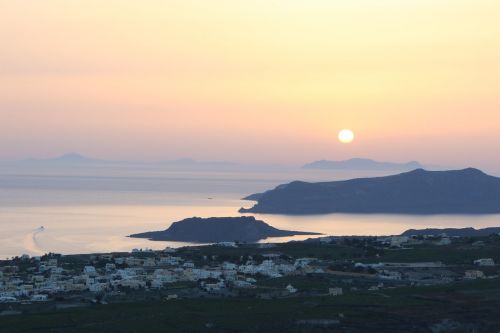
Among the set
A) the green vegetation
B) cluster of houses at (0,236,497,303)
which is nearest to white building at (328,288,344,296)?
cluster of houses at (0,236,497,303)

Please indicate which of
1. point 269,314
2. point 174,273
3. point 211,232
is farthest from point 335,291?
point 211,232

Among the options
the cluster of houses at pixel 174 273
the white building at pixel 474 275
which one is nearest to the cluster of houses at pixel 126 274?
the cluster of houses at pixel 174 273

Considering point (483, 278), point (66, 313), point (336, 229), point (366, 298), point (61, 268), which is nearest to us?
point (66, 313)

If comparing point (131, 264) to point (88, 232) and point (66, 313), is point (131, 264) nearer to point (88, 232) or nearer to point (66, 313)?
point (66, 313)

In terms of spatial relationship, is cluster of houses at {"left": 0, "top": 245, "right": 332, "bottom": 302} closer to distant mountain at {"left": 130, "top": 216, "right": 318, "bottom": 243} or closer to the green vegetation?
the green vegetation

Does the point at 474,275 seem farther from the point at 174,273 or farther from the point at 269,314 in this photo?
the point at 269,314

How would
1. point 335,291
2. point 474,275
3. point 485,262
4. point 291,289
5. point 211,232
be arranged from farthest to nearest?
point 211,232
point 485,262
point 474,275
point 291,289
point 335,291

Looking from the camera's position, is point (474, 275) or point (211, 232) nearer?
point (474, 275)

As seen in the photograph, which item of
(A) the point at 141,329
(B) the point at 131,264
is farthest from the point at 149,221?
(A) the point at 141,329

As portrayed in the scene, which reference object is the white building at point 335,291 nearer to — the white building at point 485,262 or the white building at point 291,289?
the white building at point 291,289
